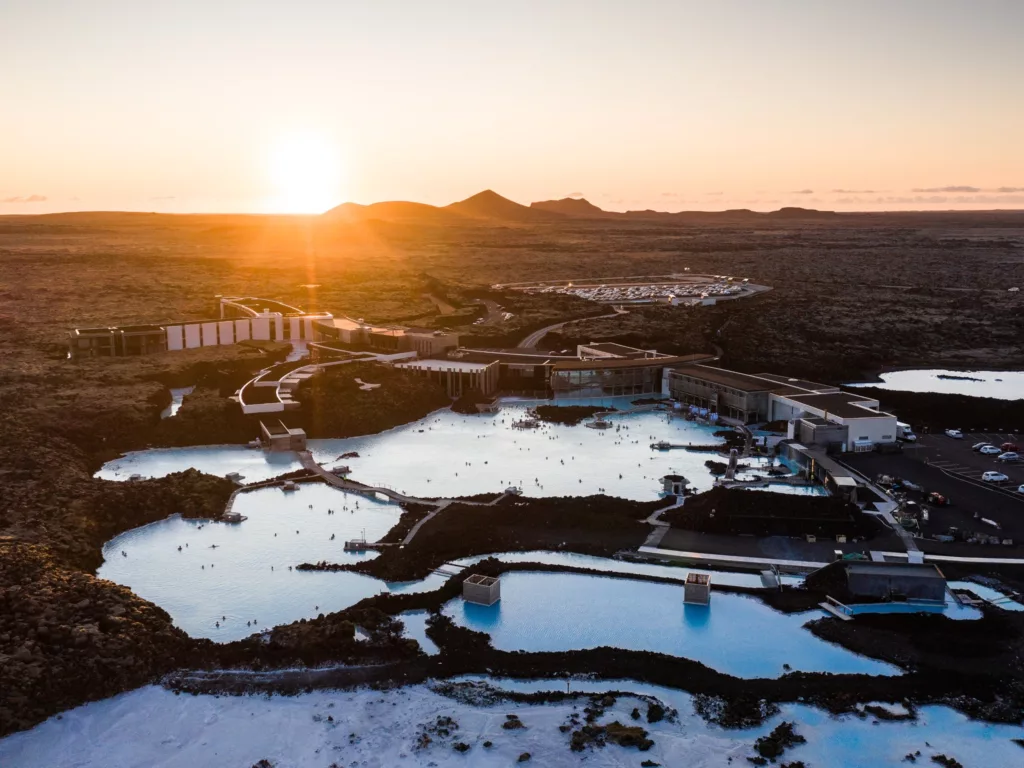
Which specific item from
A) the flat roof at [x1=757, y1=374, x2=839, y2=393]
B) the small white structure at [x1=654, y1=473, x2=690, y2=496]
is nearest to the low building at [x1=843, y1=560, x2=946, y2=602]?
the small white structure at [x1=654, y1=473, x2=690, y2=496]

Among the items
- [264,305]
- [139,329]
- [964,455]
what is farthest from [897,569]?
[264,305]

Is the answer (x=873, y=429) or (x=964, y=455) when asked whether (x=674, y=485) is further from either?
(x=964, y=455)

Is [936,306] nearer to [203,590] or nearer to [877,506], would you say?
[877,506]

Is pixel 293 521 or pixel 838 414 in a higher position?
pixel 838 414

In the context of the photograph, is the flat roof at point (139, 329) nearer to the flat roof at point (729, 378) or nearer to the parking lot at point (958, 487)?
the flat roof at point (729, 378)

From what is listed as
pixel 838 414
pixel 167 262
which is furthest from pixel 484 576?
pixel 167 262
